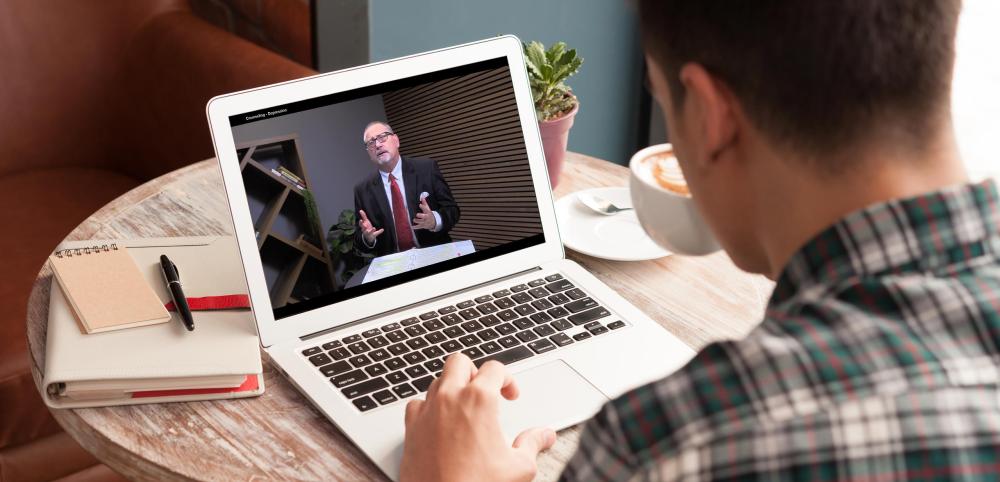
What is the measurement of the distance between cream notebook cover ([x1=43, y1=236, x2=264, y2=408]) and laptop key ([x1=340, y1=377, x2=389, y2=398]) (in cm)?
10

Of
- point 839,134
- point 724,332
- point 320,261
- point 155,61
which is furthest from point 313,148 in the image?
point 155,61

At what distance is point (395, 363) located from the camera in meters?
1.03

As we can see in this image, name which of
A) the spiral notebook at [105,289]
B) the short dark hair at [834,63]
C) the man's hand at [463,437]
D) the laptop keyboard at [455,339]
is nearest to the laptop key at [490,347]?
the laptop keyboard at [455,339]

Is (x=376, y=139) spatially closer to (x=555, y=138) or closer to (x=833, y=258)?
(x=555, y=138)

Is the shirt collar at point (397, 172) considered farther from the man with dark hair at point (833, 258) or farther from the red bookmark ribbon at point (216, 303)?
the man with dark hair at point (833, 258)

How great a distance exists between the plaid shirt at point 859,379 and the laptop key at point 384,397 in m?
0.38

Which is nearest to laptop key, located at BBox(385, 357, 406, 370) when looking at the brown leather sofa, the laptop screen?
the laptop screen

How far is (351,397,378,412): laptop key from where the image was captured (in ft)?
3.19

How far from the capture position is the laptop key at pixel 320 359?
1.04 meters

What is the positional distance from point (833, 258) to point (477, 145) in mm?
610

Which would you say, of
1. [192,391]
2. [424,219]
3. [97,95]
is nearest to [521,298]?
[424,219]

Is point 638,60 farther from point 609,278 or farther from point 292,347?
point 292,347

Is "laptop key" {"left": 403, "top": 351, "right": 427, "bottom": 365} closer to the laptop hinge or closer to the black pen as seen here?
the laptop hinge

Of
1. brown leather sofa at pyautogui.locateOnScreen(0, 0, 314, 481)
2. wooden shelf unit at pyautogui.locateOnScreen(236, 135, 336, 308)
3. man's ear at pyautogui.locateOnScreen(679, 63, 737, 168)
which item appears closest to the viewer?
man's ear at pyautogui.locateOnScreen(679, 63, 737, 168)
